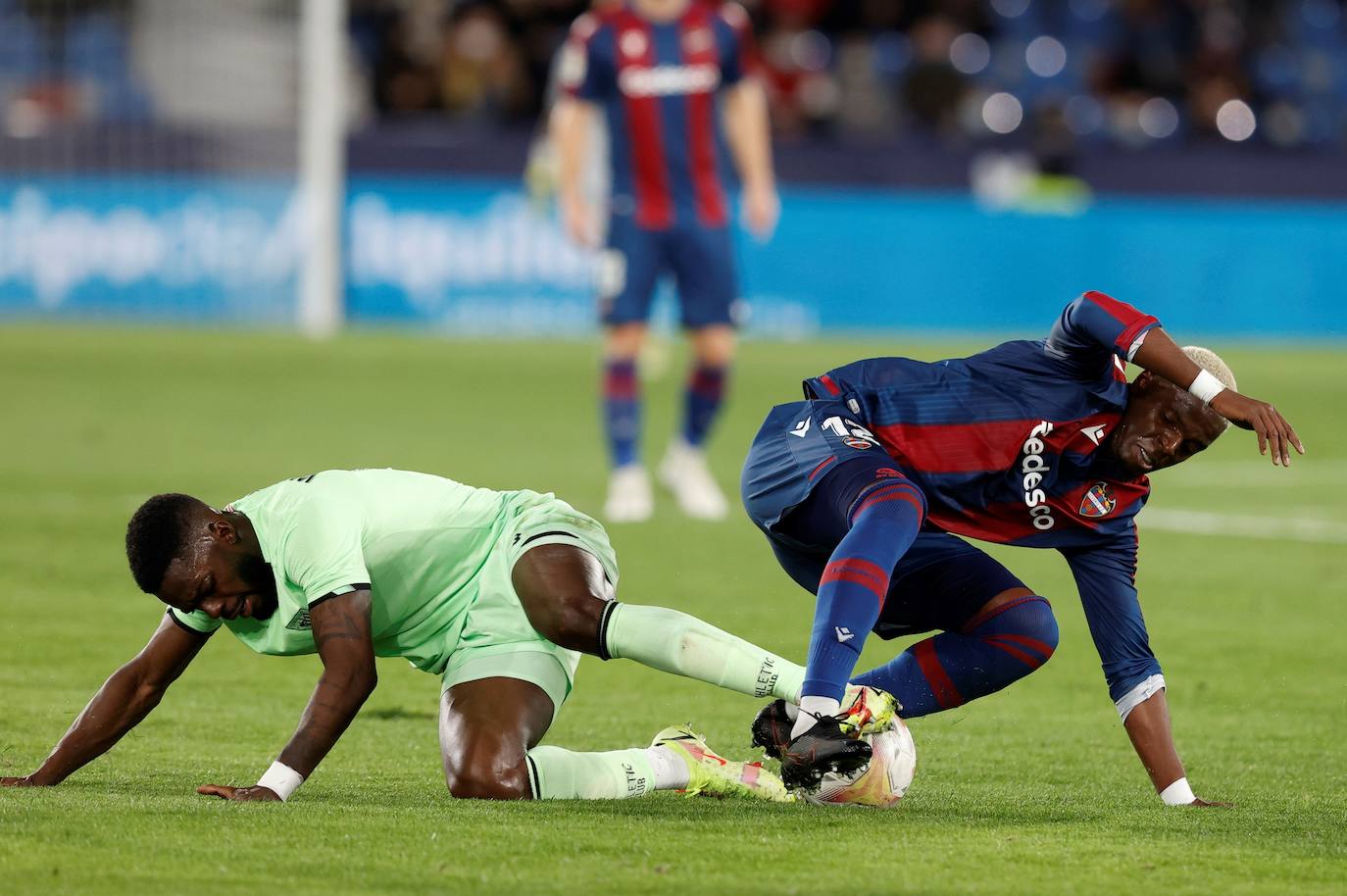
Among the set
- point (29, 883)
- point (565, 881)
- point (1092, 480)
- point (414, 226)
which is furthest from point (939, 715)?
point (414, 226)

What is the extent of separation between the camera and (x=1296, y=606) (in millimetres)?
8992

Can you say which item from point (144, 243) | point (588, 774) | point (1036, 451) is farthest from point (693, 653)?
point (144, 243)

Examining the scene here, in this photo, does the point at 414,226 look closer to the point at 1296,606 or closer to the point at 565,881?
the point at 1296,606

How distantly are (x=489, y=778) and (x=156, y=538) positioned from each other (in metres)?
0.98

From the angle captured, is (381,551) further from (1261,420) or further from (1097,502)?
(1261,420)

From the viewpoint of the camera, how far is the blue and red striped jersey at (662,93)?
11492mm

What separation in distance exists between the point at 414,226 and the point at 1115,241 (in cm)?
732

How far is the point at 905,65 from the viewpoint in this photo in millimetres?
23922

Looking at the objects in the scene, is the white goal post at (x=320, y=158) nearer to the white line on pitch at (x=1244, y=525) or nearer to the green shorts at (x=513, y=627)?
the white line on pitch at (x=1244, y=525)

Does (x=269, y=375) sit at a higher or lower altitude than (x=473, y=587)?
lower

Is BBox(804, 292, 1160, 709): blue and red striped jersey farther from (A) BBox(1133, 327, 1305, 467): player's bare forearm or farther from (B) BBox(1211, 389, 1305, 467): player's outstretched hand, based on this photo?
(B) BBox(1211, 389, 1305, 467): player's outstretched hand

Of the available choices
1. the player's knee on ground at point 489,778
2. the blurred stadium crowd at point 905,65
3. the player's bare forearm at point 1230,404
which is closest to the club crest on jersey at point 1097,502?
the player's bare forearm at point 1230,404

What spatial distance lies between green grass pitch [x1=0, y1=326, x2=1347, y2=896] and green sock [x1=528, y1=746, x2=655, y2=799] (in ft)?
0.18

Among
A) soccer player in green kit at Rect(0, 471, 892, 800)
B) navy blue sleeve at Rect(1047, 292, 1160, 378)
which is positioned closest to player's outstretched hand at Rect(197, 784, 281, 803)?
soccer player in green kit at Rect(0, 471, 892, 800)
